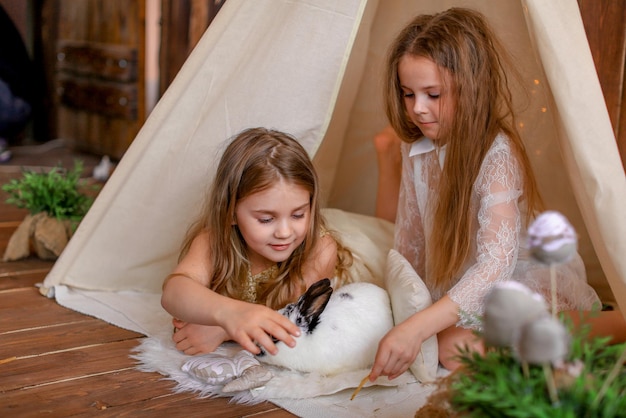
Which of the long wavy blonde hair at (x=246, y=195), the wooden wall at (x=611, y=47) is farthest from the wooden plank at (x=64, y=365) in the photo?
the wooden wall at (x=611, y=47)

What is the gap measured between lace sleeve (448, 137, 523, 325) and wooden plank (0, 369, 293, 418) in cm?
44

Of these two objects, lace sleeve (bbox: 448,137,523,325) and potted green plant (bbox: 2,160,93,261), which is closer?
lace sleeve (bbox: 448,137,523,325)

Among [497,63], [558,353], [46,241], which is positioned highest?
[497,63]

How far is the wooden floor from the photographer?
56.4 inches

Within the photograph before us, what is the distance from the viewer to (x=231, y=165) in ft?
5.54

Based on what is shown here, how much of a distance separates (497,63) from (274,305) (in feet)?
2.39

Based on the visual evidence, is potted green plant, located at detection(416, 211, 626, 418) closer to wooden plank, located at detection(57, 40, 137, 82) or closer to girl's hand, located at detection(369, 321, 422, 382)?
girl's hand, located at detection(369, 321, 422, 382)

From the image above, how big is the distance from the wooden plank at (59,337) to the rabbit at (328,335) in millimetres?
409

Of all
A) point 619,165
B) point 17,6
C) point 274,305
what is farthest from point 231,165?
point 17,6

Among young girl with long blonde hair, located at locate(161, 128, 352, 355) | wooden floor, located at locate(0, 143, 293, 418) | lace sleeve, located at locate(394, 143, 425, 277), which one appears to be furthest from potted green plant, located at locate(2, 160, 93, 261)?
lace sleeve, located at locate(394, 143, 425, 277)

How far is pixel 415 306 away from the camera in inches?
63.3

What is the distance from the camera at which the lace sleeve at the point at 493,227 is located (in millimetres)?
1565

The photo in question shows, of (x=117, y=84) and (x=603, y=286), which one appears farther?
(x=117, y=84)

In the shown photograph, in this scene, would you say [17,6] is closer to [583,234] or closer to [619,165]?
[583,234]
